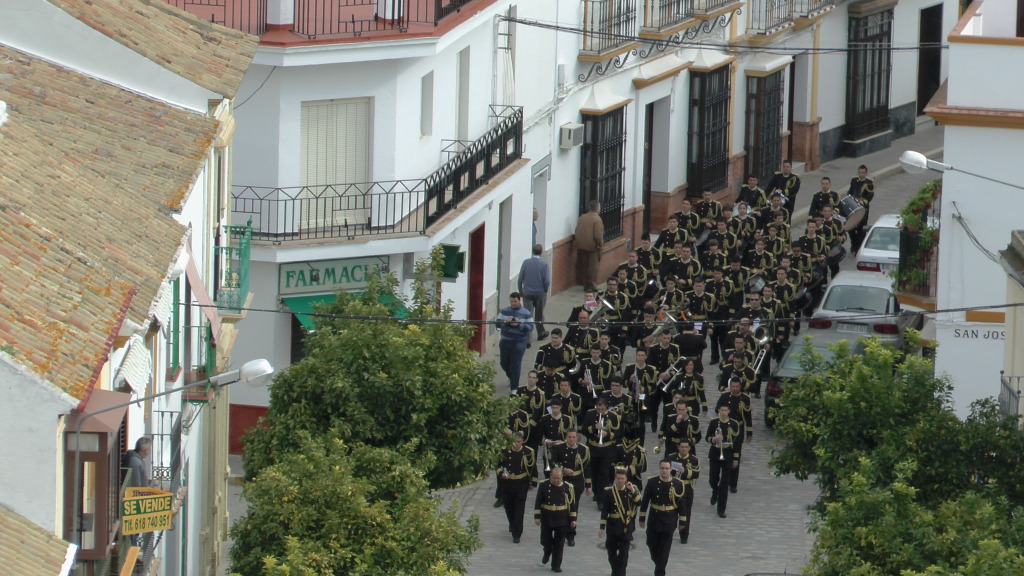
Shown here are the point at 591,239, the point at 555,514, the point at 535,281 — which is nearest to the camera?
the point at 555,514

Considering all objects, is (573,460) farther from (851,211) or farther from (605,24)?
(851,211)

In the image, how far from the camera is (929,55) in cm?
4988

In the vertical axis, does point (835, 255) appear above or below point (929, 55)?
below

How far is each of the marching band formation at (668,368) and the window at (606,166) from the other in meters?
1.72

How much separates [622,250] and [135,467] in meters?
22.3

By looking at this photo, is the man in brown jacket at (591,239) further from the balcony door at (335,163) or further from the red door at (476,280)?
the balcony door at (335,163)

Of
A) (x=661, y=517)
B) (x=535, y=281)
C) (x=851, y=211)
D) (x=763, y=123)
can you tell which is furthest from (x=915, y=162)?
(x=763, y=123)

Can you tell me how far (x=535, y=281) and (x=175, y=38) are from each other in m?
11.6

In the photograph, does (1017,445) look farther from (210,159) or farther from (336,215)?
(336,215)

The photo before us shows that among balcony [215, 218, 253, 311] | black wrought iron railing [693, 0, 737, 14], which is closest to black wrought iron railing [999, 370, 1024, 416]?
balcony [215, 218, 253, 311]

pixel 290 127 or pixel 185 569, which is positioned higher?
pixel 290 127

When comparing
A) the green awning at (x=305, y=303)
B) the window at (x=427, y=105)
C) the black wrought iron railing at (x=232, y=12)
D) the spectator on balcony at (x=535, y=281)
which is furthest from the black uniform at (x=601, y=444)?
the spectator on balcony at (x=535, y=281)

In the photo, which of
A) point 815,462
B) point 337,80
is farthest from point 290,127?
point 815,462

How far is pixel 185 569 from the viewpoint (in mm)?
21156
